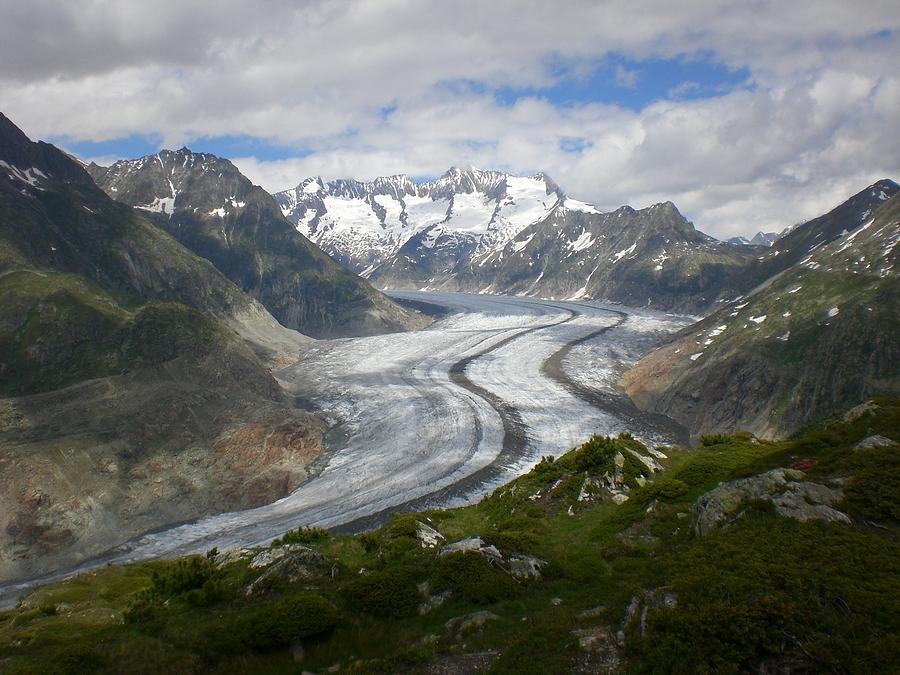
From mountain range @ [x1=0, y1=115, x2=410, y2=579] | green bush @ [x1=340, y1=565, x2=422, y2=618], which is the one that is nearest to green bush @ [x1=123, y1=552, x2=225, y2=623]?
green bush @ [x1=340, y1=565, x2=422, y2=618]

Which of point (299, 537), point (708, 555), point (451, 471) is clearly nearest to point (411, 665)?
point (708, 555)

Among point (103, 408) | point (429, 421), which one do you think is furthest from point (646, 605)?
point (103, 408)

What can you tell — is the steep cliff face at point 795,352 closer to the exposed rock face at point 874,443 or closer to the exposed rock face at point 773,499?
the exposed rock face at point 874,443

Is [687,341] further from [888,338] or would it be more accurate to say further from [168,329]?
[168,329]

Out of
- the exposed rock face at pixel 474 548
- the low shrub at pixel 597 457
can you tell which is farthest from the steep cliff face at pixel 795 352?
the exposed rock face at pixel 474 548

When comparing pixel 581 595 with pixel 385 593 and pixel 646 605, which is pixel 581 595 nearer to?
pixel 646 605

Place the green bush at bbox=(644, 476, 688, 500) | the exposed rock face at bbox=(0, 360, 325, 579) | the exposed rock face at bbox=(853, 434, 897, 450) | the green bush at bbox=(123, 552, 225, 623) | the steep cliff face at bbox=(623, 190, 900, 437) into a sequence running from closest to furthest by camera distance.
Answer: the green bush at bbox=(123, 552, 225, 623) → the exposed rock face at bbox=(853, 434, 897, 450) → the green bush at bbox=(644, 476, 688, 500) → the exposed rock face at bbox=(0, 360, 325, 579) → the steep cliff face at bbox=(623, 190, 900, 437)

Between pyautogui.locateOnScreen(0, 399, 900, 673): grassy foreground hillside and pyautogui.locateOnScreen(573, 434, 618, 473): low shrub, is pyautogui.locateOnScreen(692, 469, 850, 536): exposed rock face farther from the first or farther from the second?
pyautogui.locateOnScreen(573, 434, 618, 473): low shrub

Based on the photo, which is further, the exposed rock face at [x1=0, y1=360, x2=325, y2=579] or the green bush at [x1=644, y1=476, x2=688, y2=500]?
the exposed rock face at [x1=0, y1=360, x2=325, y2=579]
